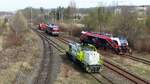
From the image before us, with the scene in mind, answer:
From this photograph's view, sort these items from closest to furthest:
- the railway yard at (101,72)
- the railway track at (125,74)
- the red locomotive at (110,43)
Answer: the railway track at (125,74)
the railway yard at (101,72)
the red locomotive at (110,43)

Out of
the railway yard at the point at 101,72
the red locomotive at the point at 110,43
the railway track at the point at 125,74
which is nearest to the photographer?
the railway track at the point at 125,74

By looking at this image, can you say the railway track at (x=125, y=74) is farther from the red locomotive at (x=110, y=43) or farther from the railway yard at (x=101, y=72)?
the red locomotive at (x=110, y=43)

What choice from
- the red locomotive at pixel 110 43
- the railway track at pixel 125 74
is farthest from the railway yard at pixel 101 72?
the red locomotive at pixel 110 43

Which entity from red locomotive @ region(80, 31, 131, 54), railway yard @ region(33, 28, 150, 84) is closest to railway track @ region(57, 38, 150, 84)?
railway yard @ region(33, 28, 150, 84)

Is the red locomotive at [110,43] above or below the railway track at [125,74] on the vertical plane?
above

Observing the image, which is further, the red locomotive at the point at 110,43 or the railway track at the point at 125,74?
the red locomotive at the point at 110,43

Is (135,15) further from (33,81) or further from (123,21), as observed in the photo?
(33,81)

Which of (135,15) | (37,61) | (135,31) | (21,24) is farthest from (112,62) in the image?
(21,24)

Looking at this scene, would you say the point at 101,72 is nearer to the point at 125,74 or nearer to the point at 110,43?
the point at 125,74

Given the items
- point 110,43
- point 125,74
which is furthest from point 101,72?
point 110,43

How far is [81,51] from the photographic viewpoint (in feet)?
96.4

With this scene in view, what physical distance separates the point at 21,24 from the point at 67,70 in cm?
5652

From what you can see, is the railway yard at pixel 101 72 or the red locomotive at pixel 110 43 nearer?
the railway yard at pixel 101 72

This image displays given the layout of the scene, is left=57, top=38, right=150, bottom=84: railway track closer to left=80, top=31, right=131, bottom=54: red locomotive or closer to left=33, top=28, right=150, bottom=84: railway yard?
left=33, top=28, right=150, bottom=84: railway yard
